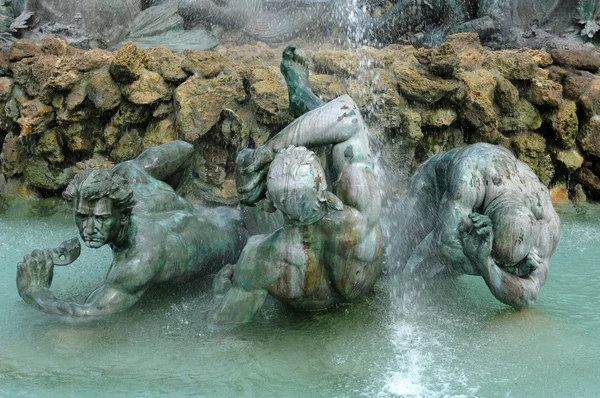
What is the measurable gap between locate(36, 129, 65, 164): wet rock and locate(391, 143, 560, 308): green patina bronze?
181 inches

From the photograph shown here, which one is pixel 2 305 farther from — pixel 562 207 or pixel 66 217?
pixel 562 207

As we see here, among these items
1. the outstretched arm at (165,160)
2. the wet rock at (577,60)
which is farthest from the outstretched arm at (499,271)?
the wet rock at (577,60)

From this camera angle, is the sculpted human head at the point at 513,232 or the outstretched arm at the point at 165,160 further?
the outstretched arm at the point at 165,160

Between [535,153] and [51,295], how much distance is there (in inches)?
204

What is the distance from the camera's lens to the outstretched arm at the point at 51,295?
384cm

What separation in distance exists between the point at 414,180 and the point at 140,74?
12.3 feet

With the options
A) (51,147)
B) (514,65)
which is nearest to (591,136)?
(514,65)

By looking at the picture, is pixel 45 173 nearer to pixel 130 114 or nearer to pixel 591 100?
pixel 130 114

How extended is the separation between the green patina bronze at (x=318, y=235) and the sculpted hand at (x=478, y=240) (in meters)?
0.47

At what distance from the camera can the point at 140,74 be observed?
717 cm

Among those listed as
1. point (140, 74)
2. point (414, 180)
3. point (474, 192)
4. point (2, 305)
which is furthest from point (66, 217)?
point (474, 192)

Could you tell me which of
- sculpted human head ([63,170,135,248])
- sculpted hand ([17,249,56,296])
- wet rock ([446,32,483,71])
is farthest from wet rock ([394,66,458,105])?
sculpted hand ([17,249,56,296])

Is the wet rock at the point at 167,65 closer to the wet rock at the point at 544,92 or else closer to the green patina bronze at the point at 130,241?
the green patina bronze at the point at 130,241

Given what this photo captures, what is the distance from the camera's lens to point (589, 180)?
24.1ft
